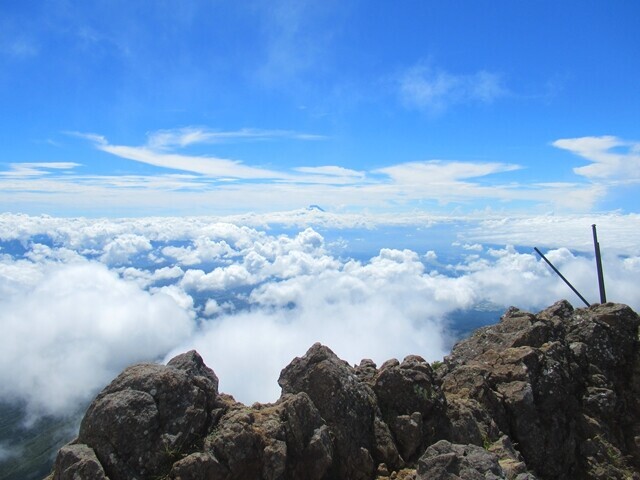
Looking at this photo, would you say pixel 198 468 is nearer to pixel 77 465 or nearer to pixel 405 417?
pixel 77 465

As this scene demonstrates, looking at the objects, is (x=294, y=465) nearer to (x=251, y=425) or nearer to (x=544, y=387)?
(x=251, y=425)

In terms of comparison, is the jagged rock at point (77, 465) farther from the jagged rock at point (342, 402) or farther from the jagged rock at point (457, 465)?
the jagged rock at point (457, 465)

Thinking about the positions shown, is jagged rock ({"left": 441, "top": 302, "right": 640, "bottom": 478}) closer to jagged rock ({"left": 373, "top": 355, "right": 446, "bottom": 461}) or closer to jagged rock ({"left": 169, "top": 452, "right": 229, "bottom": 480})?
jagged rock ({"left": 373, "top": 355, "right": 446, "bottom": 461})

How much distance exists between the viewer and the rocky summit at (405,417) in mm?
11716

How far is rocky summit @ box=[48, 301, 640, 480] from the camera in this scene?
11716 millimetres

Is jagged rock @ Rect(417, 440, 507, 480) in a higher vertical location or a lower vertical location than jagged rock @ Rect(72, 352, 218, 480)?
lower

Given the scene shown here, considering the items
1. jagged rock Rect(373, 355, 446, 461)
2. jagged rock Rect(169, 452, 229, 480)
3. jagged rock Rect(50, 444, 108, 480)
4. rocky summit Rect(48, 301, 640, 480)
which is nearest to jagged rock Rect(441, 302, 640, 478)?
rocky summit Rect(48, 301, 640, 480)

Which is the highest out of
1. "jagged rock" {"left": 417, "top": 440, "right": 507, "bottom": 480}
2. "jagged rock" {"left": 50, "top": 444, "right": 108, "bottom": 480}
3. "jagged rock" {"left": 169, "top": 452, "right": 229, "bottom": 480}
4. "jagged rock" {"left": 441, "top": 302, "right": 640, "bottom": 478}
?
"jagged rock" {"left": 50, "top": 444, "right": 108, "bottom": 480}

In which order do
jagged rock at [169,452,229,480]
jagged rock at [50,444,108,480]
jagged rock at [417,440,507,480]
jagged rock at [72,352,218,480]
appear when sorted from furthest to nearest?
jagged rock at [72,352,218,480] → jagged rock at [169,452,229,480] → jagged rock at [417,440,507,480] → jagged rock at [50,444,108,480]

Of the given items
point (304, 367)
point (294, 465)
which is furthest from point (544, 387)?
point (294, 465)

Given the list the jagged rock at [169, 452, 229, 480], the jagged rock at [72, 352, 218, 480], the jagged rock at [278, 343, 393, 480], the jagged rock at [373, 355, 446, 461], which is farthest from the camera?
the jagged rock at [373, 355, 446, 461]

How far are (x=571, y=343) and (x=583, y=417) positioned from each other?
3993mm

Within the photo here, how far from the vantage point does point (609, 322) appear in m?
21.8

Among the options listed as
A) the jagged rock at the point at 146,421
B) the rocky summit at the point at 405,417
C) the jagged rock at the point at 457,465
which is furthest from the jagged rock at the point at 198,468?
the jagged rock at the point at 457,465
